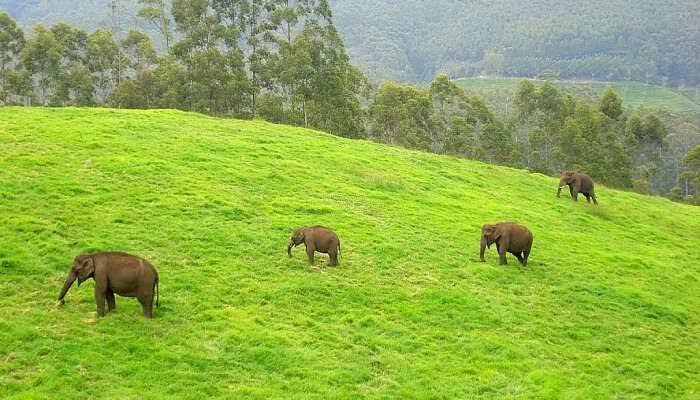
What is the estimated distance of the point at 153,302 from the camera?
1672cm

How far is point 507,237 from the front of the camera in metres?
23.6

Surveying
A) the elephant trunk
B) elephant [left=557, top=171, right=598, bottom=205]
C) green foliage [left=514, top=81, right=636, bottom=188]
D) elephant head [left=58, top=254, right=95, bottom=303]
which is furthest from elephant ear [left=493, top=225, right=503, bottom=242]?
green foliage [left=514, top=81, right=636, bottom=188]

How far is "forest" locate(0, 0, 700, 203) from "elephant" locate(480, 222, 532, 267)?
1815 inches

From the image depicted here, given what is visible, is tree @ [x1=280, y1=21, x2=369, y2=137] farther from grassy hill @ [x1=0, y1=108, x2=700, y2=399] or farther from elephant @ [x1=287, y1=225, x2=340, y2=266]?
elephant @ [x1=287, y1=225, x2=340, y2=266]

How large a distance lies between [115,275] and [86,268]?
74 centimetres

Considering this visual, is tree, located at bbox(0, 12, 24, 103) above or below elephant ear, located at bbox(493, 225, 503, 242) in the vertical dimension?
above

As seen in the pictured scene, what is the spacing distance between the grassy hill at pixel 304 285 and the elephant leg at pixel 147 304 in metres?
0.29

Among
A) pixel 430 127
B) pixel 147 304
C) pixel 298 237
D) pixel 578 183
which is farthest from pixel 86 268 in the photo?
pixel 430 127

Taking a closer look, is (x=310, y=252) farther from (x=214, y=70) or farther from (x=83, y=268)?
(x=214, y=70)

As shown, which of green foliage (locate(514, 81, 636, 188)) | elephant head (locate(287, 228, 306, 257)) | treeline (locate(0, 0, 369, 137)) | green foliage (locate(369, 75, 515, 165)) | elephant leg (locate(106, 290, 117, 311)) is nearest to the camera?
elephant leg (locate(106, 290, 117, 311))

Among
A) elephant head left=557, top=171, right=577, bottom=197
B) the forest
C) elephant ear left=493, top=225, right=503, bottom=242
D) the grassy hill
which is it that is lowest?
the grassy hill

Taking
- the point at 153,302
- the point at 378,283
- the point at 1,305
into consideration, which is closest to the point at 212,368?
the point at 153,302

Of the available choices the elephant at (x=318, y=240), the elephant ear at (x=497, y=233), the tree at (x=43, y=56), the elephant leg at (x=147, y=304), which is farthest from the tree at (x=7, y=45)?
the elephant leg at (x=147, y=304)

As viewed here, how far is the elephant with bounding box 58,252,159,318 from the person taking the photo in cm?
1524
